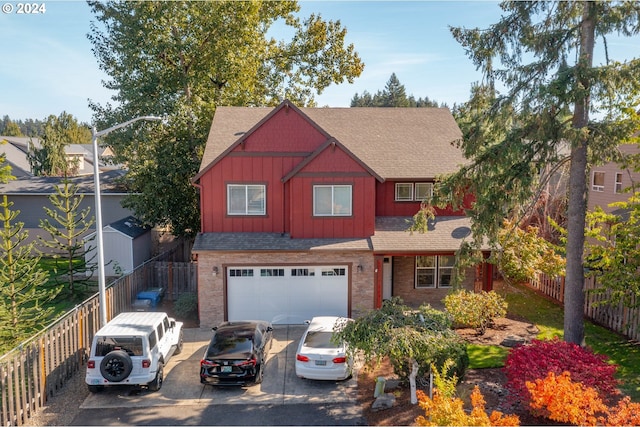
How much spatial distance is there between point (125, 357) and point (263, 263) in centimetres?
738

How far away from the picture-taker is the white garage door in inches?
781

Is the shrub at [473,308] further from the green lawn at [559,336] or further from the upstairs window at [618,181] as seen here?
the upstairs window at [618,181]

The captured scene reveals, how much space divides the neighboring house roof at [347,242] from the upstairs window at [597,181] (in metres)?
10.7

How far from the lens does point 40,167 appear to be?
55.1m

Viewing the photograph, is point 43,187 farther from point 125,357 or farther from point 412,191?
point 125,357

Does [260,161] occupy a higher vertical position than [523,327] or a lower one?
higher

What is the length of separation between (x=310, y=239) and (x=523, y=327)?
887 centimetres

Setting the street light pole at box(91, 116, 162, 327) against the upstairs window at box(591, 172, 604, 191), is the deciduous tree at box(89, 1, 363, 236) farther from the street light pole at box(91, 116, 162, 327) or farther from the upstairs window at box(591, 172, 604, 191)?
the upstairs window at box(591, 172, 604, 191)

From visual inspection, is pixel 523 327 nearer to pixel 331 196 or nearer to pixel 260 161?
pixel 331 196

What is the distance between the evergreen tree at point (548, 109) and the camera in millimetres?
13359

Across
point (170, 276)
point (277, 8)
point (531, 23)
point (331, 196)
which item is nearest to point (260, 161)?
point (331, 196)

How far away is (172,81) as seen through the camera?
96.5 feet

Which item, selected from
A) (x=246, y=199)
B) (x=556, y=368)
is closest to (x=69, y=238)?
(x=246, y=199)

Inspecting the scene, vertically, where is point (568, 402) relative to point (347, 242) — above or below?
below
